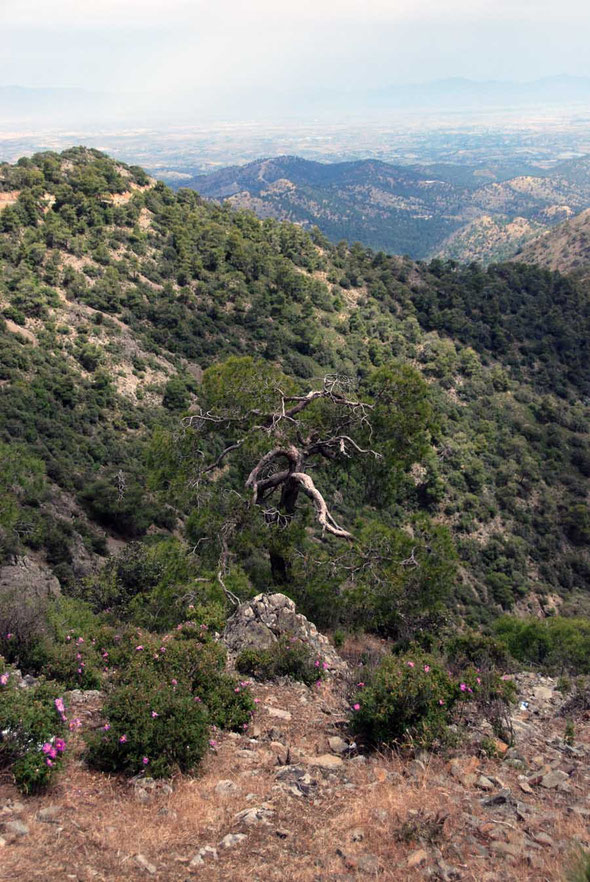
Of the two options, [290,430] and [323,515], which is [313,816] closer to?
[323,515]

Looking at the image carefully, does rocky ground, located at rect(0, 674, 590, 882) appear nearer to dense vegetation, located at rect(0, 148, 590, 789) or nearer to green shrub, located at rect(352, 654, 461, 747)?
green shrub, located at rect(352, 654, 461, 747)

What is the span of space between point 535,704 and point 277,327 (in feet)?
96.7

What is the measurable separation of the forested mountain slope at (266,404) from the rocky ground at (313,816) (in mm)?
3692

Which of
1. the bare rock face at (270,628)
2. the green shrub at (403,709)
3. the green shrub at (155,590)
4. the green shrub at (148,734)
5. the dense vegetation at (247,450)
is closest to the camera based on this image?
the green shrub at (148,734)

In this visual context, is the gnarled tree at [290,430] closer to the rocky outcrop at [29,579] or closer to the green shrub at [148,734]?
the rocky outcrop at [29,579]

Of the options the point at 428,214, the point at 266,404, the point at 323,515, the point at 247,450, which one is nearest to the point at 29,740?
the point at 323,515

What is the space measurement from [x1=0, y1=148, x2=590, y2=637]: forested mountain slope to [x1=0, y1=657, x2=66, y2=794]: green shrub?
422 centimetres

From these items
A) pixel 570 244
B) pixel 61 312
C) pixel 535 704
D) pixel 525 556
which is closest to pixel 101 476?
pixel 61 312

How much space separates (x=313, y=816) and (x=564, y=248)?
309 ft

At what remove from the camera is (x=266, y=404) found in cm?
1077

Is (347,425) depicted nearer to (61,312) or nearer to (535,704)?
(535,704)

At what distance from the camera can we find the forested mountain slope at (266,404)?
10.3 m

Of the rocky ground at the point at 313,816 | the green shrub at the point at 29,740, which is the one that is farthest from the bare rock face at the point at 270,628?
the green shrub at the point at 29,740

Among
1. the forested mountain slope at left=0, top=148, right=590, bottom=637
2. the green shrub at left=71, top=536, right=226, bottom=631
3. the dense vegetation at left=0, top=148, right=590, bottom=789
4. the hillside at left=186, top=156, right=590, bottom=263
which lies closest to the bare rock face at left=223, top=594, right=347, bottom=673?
the green shrub at left=71, top=536, right=226, bottom=631
